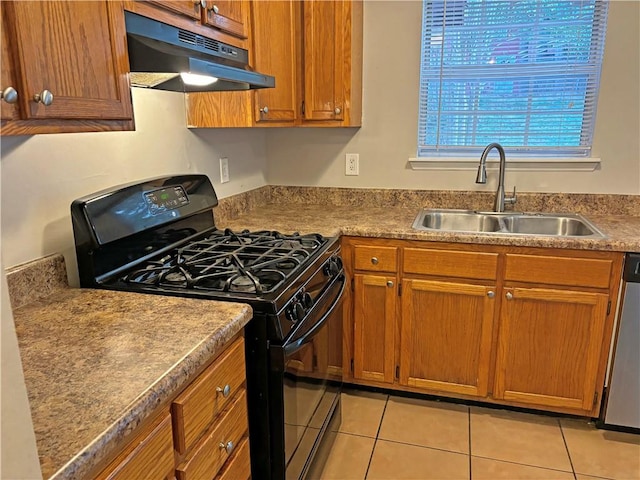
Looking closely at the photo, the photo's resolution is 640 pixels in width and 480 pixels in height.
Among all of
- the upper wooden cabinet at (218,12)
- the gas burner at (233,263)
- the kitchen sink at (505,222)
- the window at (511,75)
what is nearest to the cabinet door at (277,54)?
the upper wooden cabinet at (218,12)

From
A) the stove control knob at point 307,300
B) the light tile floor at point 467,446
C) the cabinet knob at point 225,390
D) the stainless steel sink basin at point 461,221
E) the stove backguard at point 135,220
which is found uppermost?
the stove backguard at point 135,220

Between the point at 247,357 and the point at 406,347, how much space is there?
3.73 ft

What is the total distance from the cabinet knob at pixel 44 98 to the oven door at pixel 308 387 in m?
0.79

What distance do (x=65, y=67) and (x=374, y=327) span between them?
1.70 metres

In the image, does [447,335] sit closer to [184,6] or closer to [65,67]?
[184,6]

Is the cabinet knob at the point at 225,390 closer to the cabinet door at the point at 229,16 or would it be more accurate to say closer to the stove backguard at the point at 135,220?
the stove backguard at the point at 135,220

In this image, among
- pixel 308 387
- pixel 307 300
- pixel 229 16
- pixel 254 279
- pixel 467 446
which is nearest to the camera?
pixel 254 279

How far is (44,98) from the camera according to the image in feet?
3.19

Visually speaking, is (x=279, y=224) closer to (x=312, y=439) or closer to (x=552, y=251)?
(x=312, y=439)

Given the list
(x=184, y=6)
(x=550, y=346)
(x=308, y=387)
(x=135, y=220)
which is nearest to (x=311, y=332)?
(x=308, y=387)

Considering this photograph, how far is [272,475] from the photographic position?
1.44 m

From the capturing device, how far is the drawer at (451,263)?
6.85 ft

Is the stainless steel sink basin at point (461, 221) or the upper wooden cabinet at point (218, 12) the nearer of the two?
the upper wooden cabinet at point (218, 12)

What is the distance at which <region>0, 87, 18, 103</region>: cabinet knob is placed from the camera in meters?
0.90
